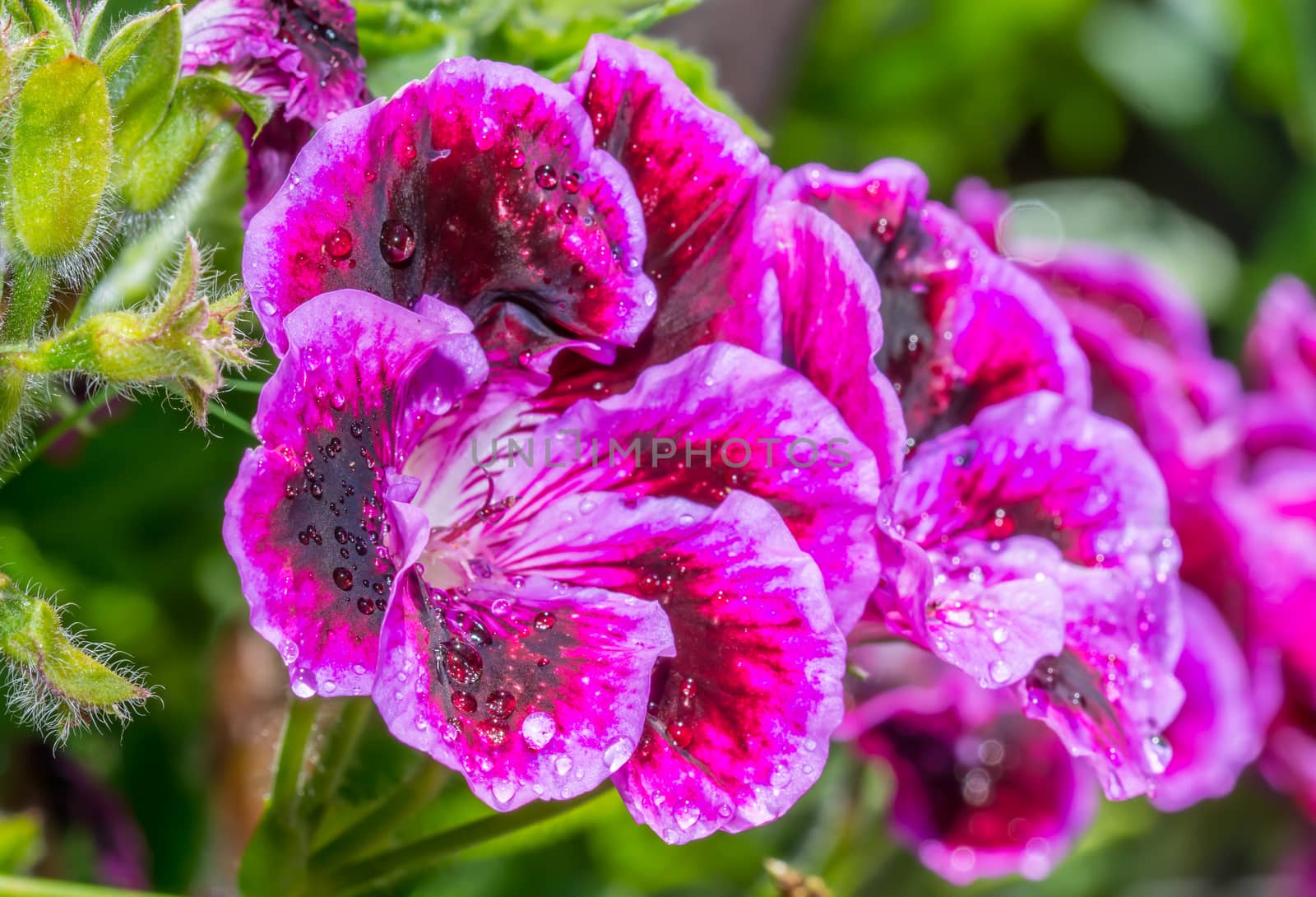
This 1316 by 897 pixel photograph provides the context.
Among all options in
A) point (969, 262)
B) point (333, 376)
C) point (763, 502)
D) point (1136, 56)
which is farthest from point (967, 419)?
point (1136, 56)

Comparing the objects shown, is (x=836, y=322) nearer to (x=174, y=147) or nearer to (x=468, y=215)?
(x=468, y=215)

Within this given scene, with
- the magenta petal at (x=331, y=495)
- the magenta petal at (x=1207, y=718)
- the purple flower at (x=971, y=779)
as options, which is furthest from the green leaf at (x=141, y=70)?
the magenta petal at (x=1207, y=718)

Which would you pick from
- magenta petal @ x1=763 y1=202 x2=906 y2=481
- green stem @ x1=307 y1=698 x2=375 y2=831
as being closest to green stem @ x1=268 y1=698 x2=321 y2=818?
green stem @ x1=307 y1=698 x2=375 y2=831

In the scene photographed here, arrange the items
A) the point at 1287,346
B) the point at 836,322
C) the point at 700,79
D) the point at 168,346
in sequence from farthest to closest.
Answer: the point at 1287,346, the point at 700,79, the point at 836,322, the point at 168,346

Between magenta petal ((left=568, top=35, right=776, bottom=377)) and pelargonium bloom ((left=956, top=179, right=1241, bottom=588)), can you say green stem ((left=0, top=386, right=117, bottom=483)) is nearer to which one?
magenta petal ((left=568, top=35, right=776, bottom=377))

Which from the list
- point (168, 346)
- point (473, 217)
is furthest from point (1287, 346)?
point (168, 346)

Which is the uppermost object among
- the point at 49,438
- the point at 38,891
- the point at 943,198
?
the point at 49,438

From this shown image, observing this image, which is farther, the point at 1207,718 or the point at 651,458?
the point at 1207,718

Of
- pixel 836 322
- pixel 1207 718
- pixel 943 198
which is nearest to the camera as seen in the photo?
pixel 836 322
